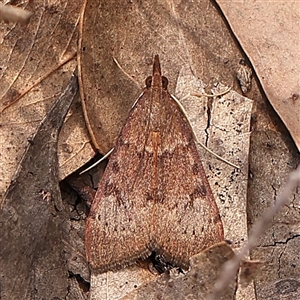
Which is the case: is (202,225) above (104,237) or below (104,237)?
below

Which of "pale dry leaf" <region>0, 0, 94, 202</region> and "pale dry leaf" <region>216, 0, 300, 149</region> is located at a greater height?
"pale dry leaf" <region>0, 0, 94, 202</region>

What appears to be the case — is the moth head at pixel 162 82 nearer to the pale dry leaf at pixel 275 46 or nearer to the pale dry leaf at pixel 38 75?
the pale dry leaf at pixel 38 75

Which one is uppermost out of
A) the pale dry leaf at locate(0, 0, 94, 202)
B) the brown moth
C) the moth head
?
the pale dry leaf at locate(0, 0, 94, 202)

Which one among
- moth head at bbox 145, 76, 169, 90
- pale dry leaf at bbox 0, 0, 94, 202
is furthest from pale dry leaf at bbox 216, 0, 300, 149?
pale dry leaf at bbox 0, 0, 94, 202

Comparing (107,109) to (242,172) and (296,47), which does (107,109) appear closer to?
(242,172)

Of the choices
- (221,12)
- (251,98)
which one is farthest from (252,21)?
(251,98)

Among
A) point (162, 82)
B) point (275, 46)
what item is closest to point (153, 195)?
point (162, 82)

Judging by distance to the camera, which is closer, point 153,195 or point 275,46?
point 153,195

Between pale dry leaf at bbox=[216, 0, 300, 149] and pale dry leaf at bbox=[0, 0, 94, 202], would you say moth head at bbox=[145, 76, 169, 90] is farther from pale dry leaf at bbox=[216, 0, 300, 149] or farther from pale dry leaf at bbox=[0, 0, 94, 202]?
pale dry leaf at bbox=[216, 0, 300, 149]

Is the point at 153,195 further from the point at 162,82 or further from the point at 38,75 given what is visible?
the point at 38,75
